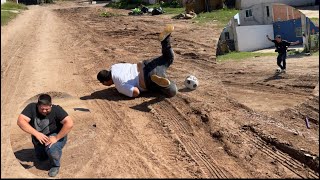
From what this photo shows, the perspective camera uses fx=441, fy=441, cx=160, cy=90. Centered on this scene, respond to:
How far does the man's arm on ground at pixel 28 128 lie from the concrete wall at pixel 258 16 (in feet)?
7.22

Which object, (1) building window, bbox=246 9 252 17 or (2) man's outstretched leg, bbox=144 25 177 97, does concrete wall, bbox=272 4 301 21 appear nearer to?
(1) building window, bbox=246 9 252 17

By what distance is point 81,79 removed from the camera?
305 inches

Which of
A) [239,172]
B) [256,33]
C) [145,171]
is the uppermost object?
[256,33]

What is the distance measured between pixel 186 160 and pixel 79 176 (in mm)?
1777

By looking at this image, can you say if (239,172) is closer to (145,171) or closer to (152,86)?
(145,171)

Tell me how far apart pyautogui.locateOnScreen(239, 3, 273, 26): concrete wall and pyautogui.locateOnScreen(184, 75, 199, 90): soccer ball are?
7.36 feet

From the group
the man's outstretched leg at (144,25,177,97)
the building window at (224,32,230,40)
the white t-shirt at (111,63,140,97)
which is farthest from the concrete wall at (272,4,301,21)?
the white t-shirt at (111,63,140,97)

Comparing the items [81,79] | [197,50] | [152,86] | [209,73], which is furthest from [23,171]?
[197,50]

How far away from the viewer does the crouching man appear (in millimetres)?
3129

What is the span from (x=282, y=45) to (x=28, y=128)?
2374 mm

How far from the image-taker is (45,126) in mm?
3365

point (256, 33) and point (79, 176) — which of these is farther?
point (256, 33)

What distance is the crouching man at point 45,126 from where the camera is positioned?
313cm

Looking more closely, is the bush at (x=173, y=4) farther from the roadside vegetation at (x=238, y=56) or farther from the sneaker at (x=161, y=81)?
the roadside vegetation at (x=238, y=56)
